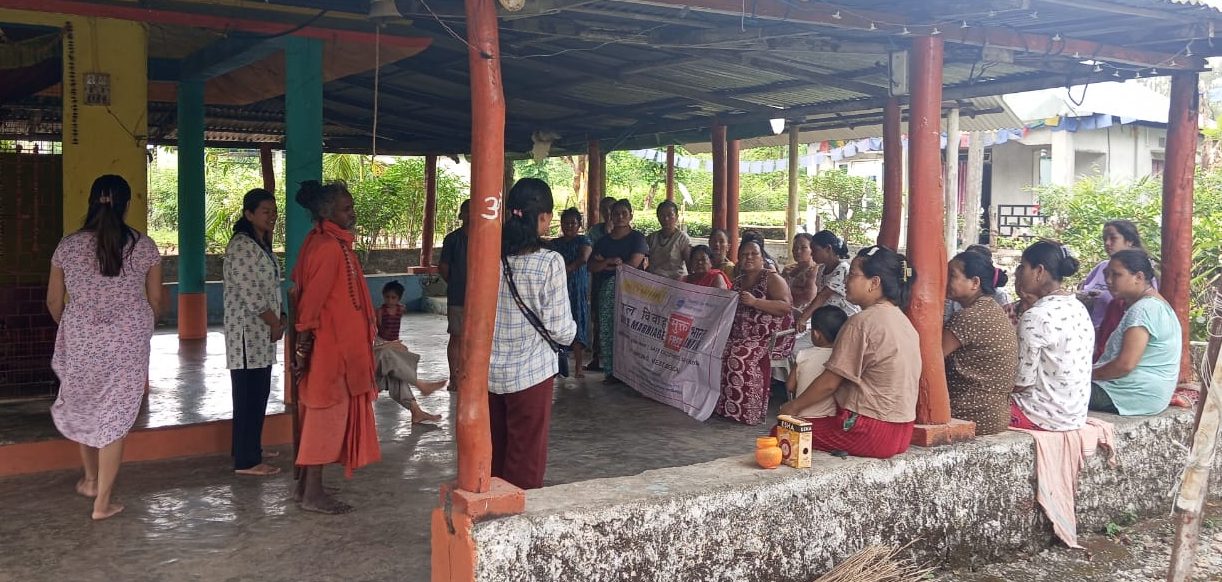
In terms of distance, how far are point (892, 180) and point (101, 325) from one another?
5343 millimetres

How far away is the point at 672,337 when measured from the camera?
22.7 feet

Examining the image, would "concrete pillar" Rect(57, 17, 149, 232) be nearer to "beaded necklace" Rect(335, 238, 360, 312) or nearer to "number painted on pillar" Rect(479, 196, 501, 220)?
"beaded necklace" Rect(335, 238, 360, 312)

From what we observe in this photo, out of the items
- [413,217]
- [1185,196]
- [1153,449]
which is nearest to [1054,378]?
[1153,449]

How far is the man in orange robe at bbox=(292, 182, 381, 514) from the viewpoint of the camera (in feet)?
14.0

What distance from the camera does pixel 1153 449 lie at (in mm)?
5426

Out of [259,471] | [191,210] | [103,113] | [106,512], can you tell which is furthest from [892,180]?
[191,210]

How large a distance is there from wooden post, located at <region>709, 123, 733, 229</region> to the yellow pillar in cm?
565

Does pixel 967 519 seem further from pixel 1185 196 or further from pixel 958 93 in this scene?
pixel 958 93

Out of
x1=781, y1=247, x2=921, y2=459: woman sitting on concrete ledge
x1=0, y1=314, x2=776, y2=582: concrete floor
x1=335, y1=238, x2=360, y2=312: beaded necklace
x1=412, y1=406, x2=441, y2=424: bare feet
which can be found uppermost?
x1=335, y1=238, x2=360, y2=312: beaded necklace

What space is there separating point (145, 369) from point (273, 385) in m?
3.05

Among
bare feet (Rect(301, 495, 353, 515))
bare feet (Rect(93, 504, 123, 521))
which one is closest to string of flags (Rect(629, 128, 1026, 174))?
bare feet (Rect(301, 495, 353, 515))

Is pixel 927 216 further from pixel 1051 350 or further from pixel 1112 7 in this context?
pixel 1112 7

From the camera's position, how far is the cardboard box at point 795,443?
4.11 m

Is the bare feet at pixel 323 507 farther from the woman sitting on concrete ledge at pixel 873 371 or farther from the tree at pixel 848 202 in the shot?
the tree at pixel 848 202
